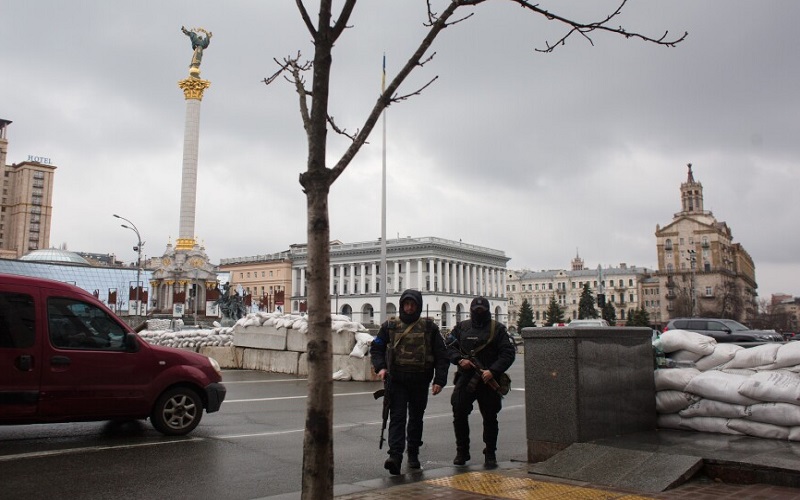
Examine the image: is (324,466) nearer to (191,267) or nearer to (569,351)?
(569,351)

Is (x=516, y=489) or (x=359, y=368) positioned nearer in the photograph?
(x=516, y=489)

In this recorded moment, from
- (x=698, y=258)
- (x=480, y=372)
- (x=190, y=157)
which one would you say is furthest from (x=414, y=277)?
(x=480, y=372)

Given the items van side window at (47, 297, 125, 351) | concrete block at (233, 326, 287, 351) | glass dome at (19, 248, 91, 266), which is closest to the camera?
van side window at (47, 297, 125, 351)

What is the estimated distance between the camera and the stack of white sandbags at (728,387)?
6.23 m

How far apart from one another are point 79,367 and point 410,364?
392 cm

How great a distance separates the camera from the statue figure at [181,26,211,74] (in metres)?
77.1

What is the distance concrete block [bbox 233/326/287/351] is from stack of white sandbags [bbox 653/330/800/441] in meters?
13.6

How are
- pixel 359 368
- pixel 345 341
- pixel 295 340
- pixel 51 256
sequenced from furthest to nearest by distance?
1. pixel 51 256
2. pixel 295 340
3. pixel 345 341
4. pixel 359 368

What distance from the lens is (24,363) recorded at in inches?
288

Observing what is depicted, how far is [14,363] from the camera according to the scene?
7.27 meters

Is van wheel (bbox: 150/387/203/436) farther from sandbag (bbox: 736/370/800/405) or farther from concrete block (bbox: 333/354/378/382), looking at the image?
concrete block (bbox: 333/354/378/382)

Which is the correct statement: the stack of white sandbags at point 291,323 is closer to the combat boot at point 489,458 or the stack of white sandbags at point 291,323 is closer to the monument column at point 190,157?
the combat boot at point 489,458

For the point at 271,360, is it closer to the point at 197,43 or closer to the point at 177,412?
the point at 177,412

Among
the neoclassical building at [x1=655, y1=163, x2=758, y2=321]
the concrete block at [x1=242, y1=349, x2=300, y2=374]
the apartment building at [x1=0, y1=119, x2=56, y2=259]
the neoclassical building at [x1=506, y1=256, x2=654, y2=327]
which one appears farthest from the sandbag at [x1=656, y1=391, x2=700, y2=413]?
the apartment building at [x1=0, y1=119, x2=56, y2=259]
